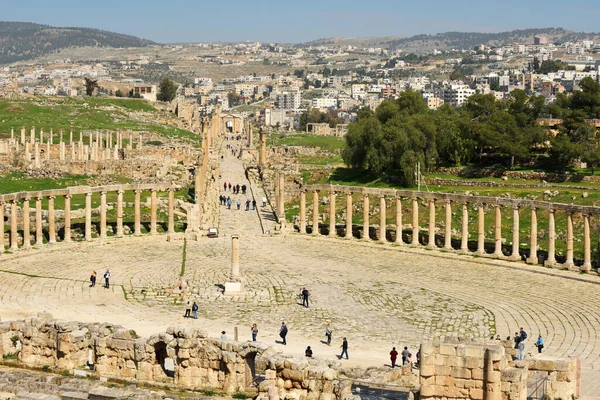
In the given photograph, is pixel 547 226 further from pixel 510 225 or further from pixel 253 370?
pixel 253 370

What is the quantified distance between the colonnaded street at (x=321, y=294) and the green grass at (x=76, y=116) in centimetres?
6127

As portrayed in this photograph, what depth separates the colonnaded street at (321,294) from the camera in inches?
1622

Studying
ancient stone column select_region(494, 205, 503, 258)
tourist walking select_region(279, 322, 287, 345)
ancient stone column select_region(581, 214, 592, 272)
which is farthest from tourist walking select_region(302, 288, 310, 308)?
ancient stone column select_region(581, 214, 592, 272)

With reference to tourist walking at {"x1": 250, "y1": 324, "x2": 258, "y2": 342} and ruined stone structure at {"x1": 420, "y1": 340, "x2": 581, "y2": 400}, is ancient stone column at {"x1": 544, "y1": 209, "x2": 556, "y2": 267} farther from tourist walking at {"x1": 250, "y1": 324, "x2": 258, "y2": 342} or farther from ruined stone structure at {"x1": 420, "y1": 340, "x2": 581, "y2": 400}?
ruined stone structure at {"x1": 420, "y1": 340, "x2": 581, "y2": 400}

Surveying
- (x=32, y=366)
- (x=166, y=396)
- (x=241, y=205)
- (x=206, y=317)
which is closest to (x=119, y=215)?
(x=241, y=205)

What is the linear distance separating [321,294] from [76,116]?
94.0 meters

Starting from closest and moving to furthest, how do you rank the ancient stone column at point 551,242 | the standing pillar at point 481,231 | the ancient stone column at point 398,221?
the ancient stone column at point 551,242, the standing pillar at point 481,231, the ancient stone column at point 398,221

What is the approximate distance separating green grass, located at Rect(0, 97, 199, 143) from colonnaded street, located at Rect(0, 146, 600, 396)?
201 ft

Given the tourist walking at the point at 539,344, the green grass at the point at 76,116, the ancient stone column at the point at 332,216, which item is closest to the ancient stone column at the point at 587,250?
the tourist walking at the point at 539,344

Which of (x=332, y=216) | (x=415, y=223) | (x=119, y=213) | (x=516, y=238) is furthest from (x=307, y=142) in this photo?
(x=516, y=238)

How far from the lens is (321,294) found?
161 feet

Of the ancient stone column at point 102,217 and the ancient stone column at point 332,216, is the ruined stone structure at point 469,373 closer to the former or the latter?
the ancient stone column at point 102,217

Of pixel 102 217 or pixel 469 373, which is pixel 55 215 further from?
pixel 469 373

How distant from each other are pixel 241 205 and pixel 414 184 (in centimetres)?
1328
